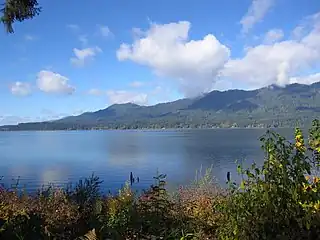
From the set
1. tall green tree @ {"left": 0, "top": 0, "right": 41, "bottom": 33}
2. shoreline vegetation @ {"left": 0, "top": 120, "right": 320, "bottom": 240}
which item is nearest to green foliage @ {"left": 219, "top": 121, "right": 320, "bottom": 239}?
shoreline vegetation @ {"left": 0, "top": 120, "right": 320, "bottom": 240}

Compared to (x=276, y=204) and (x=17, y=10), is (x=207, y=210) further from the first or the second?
(x=17, y=10)

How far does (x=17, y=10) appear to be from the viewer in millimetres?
5605

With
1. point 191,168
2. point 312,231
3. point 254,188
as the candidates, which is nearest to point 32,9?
point 254,188

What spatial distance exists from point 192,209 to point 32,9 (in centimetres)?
392

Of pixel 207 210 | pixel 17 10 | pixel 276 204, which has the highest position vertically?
pixel 17 10

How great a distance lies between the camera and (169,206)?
6035 mm

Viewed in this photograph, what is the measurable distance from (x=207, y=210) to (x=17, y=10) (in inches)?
160

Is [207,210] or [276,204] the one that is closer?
[276,204]

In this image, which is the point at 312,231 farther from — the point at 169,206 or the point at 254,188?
the point at 169,206

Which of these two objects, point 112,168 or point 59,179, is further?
point 112,168

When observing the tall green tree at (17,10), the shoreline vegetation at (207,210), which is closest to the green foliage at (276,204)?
the shoreline vegetation at (207,210)

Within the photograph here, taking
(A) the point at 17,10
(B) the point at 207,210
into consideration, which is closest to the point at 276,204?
(B) the point at 207,210

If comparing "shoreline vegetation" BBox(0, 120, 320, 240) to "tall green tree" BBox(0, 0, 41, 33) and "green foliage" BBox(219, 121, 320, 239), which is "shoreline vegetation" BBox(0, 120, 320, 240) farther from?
"tall green tree" BBox(0, 0, 41, 33)

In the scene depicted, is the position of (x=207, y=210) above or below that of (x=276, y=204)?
below
